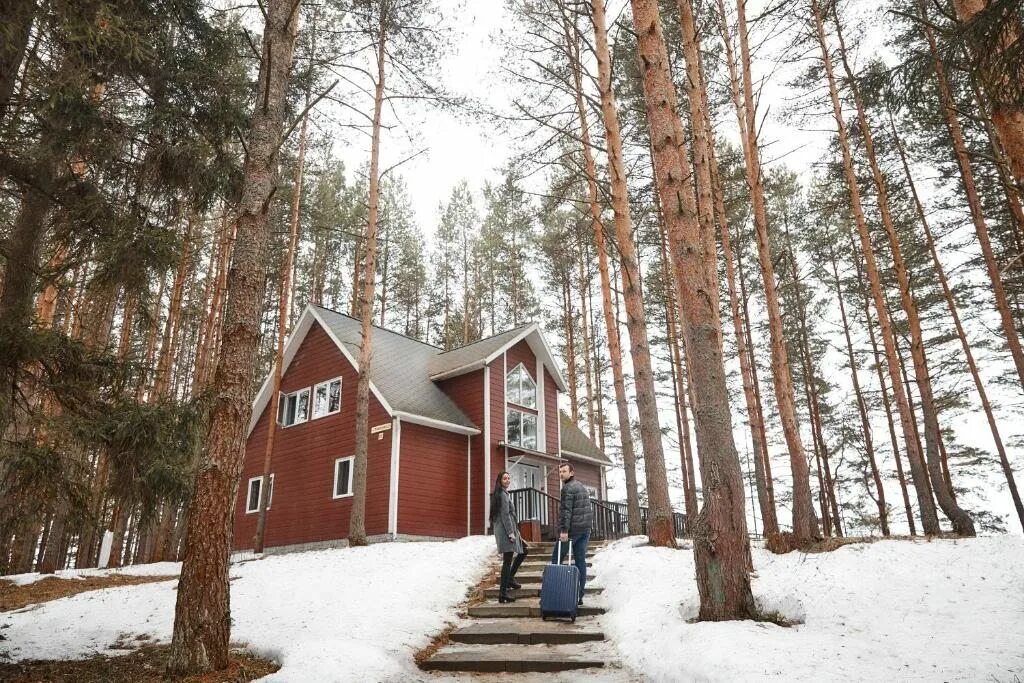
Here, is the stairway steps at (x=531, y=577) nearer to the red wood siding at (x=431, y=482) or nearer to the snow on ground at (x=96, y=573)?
the red wood siding at (x=431, y=482)

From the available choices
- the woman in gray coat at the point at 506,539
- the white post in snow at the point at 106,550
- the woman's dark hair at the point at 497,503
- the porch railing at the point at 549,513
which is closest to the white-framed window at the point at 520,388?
the porch railing at the point at 549,513

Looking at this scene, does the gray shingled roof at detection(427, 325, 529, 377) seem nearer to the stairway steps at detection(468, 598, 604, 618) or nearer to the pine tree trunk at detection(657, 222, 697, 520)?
the pine tree trunk at detection(657, 222, 697, 520)

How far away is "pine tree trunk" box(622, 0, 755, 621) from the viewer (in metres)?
5.01

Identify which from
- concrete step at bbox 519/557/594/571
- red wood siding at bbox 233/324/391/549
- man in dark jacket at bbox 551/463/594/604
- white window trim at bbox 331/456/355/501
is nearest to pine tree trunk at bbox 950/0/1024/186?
man in dark jacket at bbox 551/463/594/604

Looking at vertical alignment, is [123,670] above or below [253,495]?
below

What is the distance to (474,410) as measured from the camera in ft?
55.6

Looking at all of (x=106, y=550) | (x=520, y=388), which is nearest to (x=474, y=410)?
(x=520, y=388)

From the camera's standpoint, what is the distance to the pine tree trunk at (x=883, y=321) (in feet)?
37.3

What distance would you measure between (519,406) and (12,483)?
1334 cm

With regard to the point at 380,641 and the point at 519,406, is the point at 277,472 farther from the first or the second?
the point at 380,641

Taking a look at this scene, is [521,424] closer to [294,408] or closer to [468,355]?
[468,355]

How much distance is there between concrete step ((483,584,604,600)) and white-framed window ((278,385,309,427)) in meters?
A: 10.7

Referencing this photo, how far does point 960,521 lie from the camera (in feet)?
33.2

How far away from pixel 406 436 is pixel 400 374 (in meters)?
2.47
